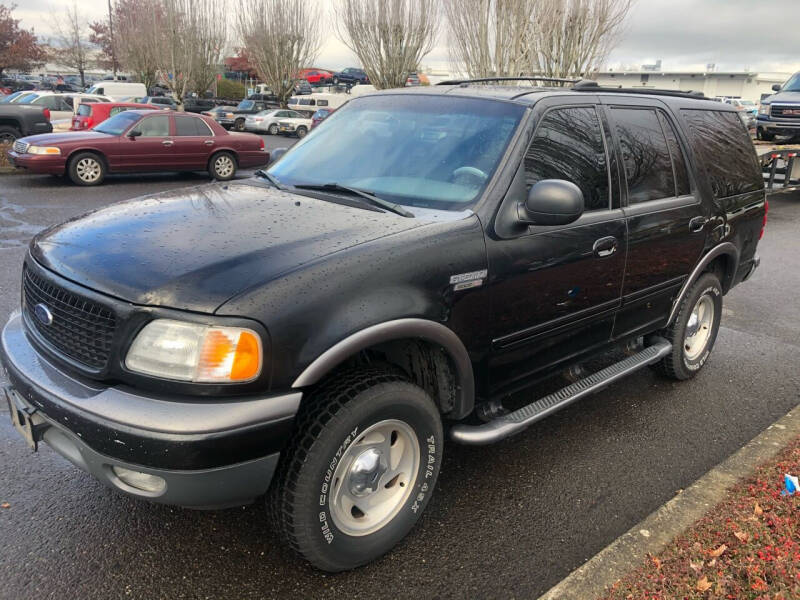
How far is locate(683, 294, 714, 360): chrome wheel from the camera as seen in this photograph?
470cm

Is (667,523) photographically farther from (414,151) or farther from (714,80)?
(714,80)

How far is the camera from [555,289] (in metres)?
3.21

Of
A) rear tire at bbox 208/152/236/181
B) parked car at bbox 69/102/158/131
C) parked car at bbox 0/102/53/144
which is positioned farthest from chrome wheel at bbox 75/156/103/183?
parked car at bbox 0/102/53/144

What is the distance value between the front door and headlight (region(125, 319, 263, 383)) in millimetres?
1196

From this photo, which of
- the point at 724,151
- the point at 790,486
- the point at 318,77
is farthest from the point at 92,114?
the point at 318,77

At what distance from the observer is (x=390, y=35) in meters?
28.3

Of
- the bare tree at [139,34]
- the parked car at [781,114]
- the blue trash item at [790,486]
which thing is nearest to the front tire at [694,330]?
the blue trash item at [790,486]

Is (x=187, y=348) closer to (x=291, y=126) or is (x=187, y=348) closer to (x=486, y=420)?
(x=486, y=420)

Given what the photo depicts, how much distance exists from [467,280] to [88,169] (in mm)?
12096

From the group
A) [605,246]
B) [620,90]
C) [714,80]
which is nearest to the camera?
[605,246]

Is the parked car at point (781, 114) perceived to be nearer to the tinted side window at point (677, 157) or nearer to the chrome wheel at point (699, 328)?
the chrome wheel at point (699, 328)

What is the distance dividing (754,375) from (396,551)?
11.5 ft

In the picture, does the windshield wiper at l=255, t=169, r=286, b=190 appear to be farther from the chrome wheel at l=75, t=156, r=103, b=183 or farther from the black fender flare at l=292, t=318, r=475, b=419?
the chrome wheel at l=75, t=156, r=103, b=183

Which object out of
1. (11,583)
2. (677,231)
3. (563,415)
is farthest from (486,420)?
(11,583)
